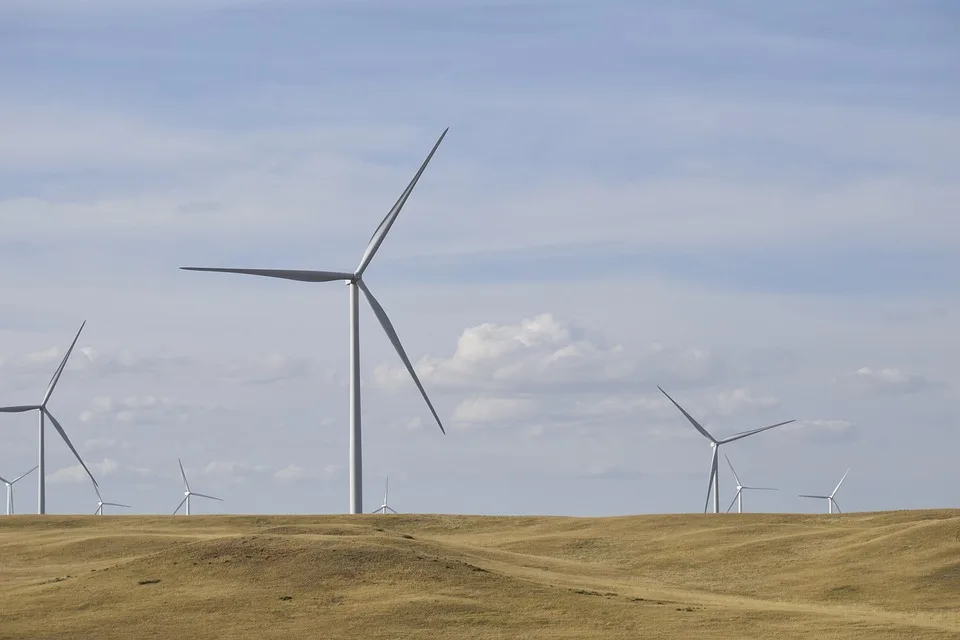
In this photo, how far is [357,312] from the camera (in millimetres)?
69500

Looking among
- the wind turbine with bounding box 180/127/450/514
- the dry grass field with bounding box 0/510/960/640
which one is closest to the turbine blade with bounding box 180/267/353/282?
the wind turbine with bounding box 180/127/450/514

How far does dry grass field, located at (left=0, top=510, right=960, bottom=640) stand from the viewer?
128ft

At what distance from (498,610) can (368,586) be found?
4.80 metres

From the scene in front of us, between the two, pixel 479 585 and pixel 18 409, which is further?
pixel 18 409

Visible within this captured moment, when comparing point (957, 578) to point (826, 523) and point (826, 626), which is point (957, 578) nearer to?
point (826, 626)

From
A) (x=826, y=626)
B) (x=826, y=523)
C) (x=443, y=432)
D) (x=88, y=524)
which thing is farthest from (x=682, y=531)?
(x=88, y=524)

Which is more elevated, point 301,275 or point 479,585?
point 301,275

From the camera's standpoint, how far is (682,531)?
219ft

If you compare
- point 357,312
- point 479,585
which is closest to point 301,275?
point 357,312

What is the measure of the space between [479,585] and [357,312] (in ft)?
93.0

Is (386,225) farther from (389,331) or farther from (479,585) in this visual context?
(479,585)

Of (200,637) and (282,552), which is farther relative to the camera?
(282,552)

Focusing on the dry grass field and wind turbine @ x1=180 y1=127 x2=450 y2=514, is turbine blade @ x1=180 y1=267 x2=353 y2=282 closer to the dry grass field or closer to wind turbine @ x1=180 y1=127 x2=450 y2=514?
wind turbine @ x1=180 y1=127 x2=450 y2=514

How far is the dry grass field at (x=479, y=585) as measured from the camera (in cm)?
3891
